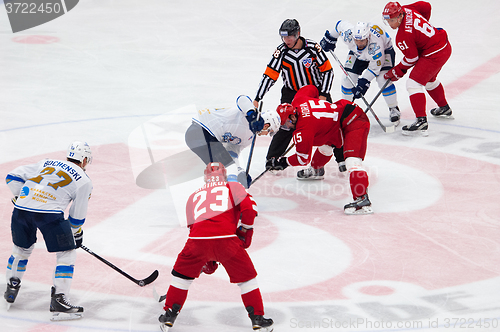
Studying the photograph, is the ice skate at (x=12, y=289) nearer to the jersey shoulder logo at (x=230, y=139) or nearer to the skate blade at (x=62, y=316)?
the skate blade at (x=62, y=316)

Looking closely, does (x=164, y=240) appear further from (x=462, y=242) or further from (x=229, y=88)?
(x=229, y=88)

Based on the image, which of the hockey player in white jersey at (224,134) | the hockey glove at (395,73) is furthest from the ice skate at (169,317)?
the hockey glove at (395,73)

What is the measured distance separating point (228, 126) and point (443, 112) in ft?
12.2

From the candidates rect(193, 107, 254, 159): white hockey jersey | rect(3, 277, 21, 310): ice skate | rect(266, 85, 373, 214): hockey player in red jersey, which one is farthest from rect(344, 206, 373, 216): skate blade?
rect(3, 277, 21, 310): ice skate

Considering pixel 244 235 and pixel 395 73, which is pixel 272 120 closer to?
pixel 244 235

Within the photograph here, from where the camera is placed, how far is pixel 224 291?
14.1ft

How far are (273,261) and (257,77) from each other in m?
5.31

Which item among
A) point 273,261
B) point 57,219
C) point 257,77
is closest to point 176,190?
point 273,261

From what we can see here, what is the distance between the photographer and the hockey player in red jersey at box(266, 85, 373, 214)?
5.32m

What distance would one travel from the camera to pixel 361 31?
7.11 meters

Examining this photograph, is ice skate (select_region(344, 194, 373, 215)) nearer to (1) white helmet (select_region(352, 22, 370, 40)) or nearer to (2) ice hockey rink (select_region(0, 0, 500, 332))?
(2) ice hockey rink (select_region(0, 0, 500, 332))

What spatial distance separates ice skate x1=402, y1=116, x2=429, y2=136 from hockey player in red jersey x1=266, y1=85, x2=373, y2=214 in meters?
2.00

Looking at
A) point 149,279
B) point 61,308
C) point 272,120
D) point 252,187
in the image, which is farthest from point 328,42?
point 61,308

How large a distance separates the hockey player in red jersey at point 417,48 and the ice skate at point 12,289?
497 cm
